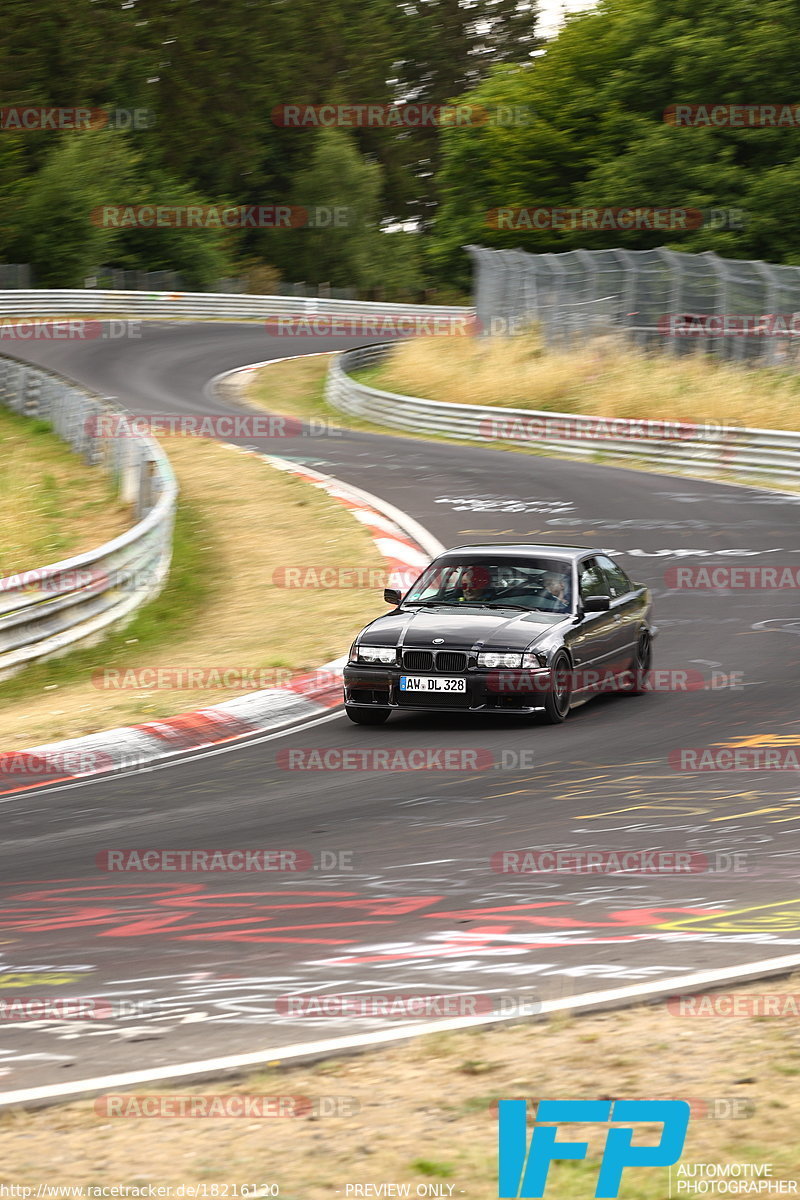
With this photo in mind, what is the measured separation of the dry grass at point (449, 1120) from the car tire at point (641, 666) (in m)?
8.04

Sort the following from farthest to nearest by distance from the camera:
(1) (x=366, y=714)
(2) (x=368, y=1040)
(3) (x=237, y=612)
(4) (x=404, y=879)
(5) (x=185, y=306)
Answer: (5) (x=185, y=306)
(3) (x=237, y=612)
(1) (x=366, y=714)
(4) (x=404, y=879)
(2) (x=368, y=1040)

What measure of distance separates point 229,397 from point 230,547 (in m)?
19.7

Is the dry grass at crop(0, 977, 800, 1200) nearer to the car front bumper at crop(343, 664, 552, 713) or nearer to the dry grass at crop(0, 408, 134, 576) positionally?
the car front bumper at crop(343, 664, 552, 713)

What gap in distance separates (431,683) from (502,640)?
2.02 ft

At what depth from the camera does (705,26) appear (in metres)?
44.8

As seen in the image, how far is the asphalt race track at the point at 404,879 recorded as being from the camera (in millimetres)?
5762

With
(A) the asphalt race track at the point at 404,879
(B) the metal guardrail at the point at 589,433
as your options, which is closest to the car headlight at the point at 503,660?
(A) the asphalt race track at the point at 404,879

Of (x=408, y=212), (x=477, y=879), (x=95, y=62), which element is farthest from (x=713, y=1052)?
(x=408, y=212)

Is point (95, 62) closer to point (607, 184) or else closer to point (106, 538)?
point (607, 184)

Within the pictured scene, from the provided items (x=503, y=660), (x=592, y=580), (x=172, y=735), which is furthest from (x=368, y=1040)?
(x=592, y=580)

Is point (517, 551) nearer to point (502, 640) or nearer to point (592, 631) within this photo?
point (592, 631)

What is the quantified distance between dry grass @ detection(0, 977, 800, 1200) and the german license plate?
641 centimetres

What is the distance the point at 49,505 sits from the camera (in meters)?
20.5

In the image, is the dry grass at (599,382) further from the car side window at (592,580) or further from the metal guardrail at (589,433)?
the car side window at (592,580)
